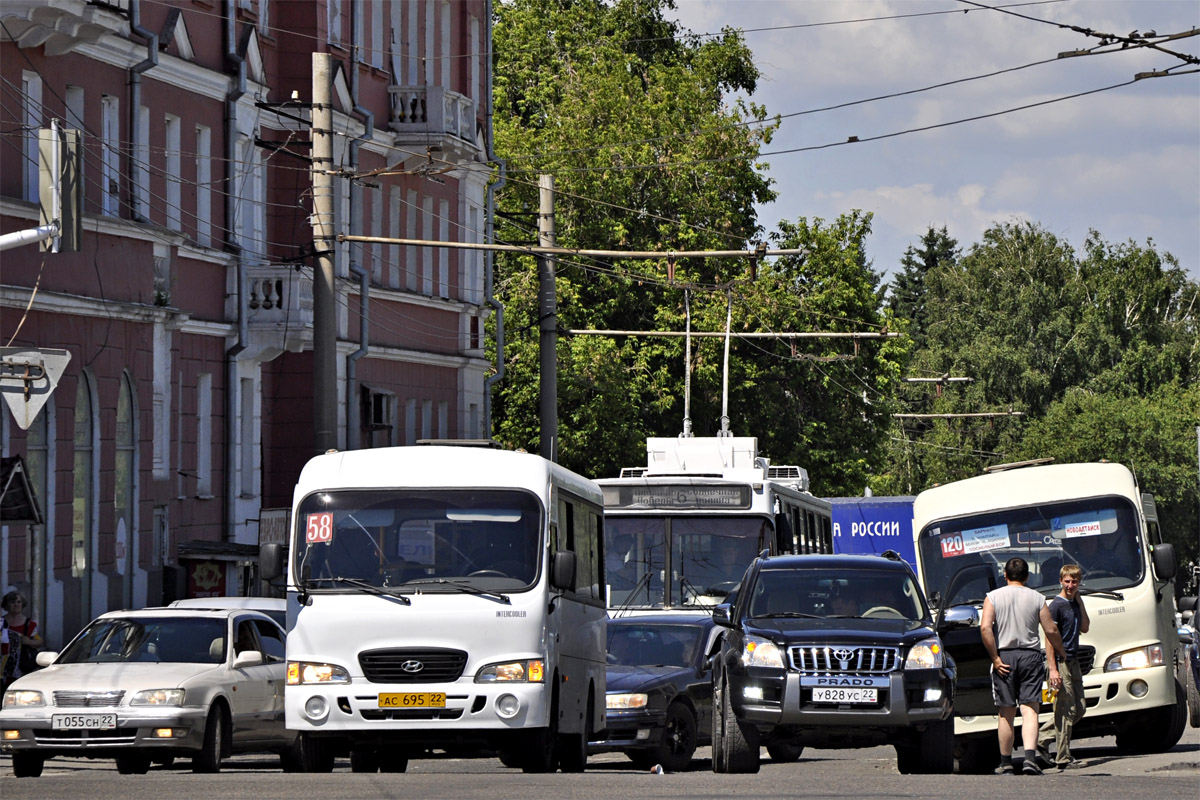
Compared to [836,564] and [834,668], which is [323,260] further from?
[834,668]

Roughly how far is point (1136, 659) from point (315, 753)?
7.48m

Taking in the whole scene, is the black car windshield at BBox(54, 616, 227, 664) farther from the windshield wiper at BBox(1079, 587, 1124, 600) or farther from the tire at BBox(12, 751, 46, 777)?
the windshield wiper at BBox(1079, 587, 1124, 600)

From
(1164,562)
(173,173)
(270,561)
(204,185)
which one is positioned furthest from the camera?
(204,185)

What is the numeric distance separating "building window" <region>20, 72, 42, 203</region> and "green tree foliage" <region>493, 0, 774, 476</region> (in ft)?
90.1

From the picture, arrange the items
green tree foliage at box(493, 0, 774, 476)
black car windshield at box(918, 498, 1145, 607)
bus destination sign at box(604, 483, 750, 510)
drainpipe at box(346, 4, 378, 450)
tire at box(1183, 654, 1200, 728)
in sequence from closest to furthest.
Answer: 1. black car windshield at box(918, 498, 1145, 607)
2. bus destination sign at box(604, 483, 750, 510)
3. tire at box(1183, 654, 1200, 728)
4. drainpipe at box(346, 4, 378, 450)
5. green tree foliage at box(493, 0, 774, 476)

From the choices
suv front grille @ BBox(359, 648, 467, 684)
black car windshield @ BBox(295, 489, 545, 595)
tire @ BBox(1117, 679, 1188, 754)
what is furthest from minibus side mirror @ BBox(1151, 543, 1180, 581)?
suv front grille @ BBox(359, 648, 467, 684)

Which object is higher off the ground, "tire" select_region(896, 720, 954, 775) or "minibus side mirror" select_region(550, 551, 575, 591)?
"minibus side mirror" select_region(550, 551, 575, 591)

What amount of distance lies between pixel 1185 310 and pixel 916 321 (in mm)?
26602

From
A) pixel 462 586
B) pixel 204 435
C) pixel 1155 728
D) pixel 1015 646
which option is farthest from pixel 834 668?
pixel 204 435

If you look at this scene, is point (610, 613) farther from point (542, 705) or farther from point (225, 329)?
point (225, 329)

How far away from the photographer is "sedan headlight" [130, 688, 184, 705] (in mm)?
18516

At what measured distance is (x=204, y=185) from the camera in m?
34.8

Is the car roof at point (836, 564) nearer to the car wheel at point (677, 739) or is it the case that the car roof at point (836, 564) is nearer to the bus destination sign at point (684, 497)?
the car wheel at point (677, 739)

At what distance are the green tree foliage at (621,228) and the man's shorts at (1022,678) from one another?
37443mm
